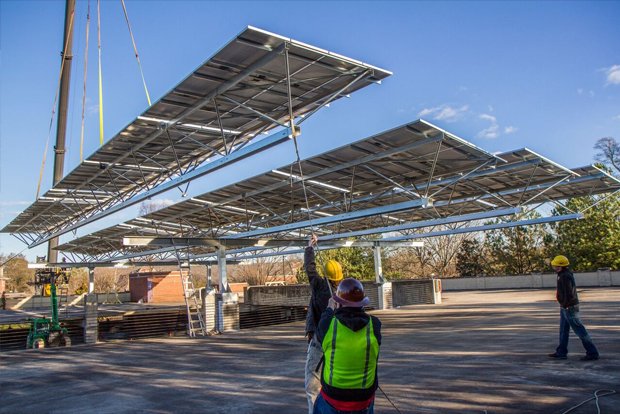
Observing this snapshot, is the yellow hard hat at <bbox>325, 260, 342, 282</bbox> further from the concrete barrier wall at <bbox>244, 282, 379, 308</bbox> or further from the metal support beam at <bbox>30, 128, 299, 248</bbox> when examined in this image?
the concrete barrier wall at <bbox>244, 282, 379, 308</bbox>

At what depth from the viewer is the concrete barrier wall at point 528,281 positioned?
3225cm

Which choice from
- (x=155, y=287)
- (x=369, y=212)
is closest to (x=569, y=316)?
(x=369, y=212)

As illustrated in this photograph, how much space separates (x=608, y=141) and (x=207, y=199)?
124 ft

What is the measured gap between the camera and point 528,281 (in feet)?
118

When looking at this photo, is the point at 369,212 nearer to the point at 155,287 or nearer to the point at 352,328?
the point at 352,328

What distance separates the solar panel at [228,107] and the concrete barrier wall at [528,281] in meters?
29.2

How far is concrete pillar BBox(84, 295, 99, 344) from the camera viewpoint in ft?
51.2

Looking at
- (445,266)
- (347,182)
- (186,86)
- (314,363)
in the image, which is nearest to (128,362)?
(186,86)

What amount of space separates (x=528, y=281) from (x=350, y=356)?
37.1 m

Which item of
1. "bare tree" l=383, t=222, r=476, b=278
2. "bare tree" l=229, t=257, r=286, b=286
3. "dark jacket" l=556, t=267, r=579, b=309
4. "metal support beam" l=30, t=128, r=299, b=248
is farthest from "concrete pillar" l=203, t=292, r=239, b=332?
"bare tree" l=229, t=257, r=286, b=286

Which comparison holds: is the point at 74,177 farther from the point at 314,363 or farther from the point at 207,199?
the point at 314,363

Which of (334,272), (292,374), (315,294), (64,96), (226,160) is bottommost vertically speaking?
(292,374)

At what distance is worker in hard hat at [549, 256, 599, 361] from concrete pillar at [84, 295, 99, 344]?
14074 mm

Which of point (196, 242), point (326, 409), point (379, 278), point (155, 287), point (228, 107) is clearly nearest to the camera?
point (326, 409)
